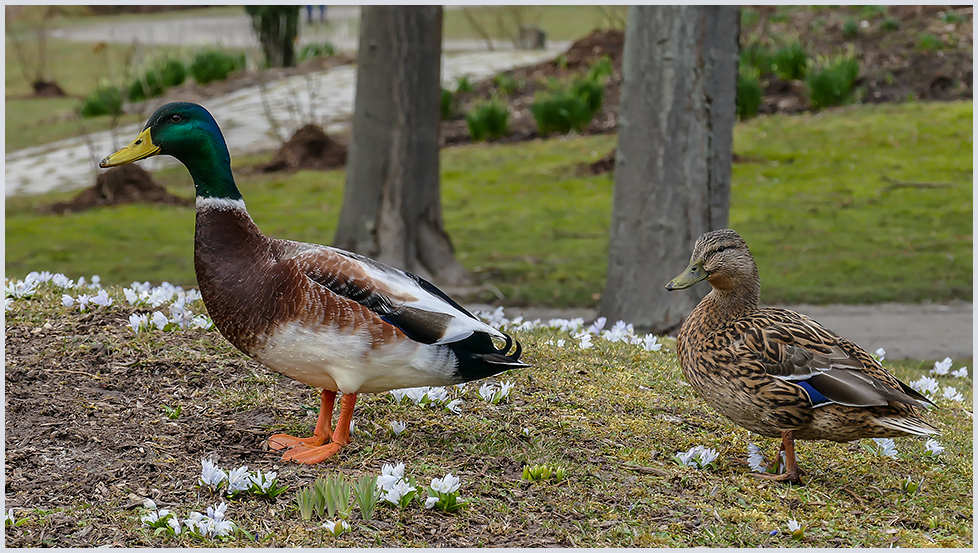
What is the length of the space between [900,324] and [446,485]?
6070mm

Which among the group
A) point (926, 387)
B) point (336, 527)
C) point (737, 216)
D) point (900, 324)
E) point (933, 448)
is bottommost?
point (900, 324)

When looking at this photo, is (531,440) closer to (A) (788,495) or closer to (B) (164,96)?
(A) (788,495)

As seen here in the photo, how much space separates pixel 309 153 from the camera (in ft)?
52.4

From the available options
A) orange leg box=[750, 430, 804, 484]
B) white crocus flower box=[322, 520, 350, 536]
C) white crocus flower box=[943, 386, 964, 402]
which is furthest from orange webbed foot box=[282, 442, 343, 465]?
white crocus flower box=[943, 386, 964, 402]

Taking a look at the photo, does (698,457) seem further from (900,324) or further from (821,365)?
(900,324)

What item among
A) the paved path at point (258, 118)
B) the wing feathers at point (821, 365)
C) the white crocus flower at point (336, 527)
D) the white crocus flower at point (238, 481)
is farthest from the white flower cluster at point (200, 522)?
the paved path at point (258, 118)

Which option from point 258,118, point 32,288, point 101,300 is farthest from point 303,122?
point 101,300

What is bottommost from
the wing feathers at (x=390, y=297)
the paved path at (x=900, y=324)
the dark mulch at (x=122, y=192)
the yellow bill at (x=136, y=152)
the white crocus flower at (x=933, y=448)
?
the dark mulch at (x=122, y=192)

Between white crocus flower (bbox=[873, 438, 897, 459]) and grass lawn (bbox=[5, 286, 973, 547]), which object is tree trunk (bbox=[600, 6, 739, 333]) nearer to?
grass lawn (bbox=[5, 286, 973, 547])

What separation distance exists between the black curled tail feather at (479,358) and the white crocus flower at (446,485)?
0.46m

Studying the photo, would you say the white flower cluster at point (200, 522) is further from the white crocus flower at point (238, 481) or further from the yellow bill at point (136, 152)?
the yellow bill at point (136, 152)

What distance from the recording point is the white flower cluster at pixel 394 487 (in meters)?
3.48

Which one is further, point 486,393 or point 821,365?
point 486,393

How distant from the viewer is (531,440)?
14.0 feet
